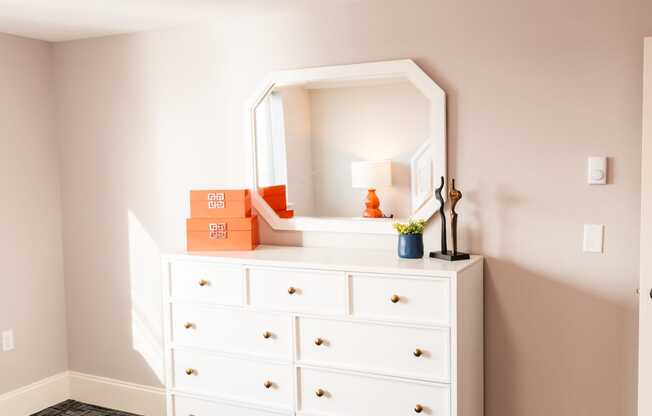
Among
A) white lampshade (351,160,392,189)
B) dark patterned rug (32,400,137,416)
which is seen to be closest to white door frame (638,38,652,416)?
white lampshade (351,160,392,189)

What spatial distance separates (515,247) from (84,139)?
2.60 meters

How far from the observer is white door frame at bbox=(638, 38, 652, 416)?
8.20 ft

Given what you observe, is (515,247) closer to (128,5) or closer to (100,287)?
(128,5)

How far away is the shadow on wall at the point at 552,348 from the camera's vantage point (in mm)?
2709

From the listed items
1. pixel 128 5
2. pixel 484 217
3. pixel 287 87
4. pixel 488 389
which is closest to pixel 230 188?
pixel 287 87

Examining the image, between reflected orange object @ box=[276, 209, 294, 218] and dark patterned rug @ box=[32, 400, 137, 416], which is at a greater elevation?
reflected orange object @ box=[276, 209, 294, 218]

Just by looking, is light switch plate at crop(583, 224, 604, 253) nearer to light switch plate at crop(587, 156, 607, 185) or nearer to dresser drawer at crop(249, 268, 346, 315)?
light switch plate at crop(587, 156, 607, 185)

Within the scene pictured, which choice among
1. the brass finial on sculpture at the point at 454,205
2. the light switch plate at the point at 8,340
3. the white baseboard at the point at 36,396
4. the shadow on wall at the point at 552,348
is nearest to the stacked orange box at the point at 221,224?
the brass finial on sculpture at the point at 454,205

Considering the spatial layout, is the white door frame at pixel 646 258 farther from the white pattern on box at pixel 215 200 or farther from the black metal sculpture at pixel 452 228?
the white pattern on box at pixel 215 200

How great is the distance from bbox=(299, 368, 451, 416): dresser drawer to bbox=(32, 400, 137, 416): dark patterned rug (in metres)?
1.48

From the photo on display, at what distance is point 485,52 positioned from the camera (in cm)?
285

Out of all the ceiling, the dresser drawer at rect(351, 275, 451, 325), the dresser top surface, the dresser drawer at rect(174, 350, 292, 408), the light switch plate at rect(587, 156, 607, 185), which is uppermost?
the ceiling

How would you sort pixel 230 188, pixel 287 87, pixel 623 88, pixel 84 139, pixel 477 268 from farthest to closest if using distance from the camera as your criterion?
pixel 84 139 < pixel 230 188 < pixel 287 87 < pixel 477 268 < pixel 623 88

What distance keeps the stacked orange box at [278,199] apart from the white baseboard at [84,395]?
1.30 meters
